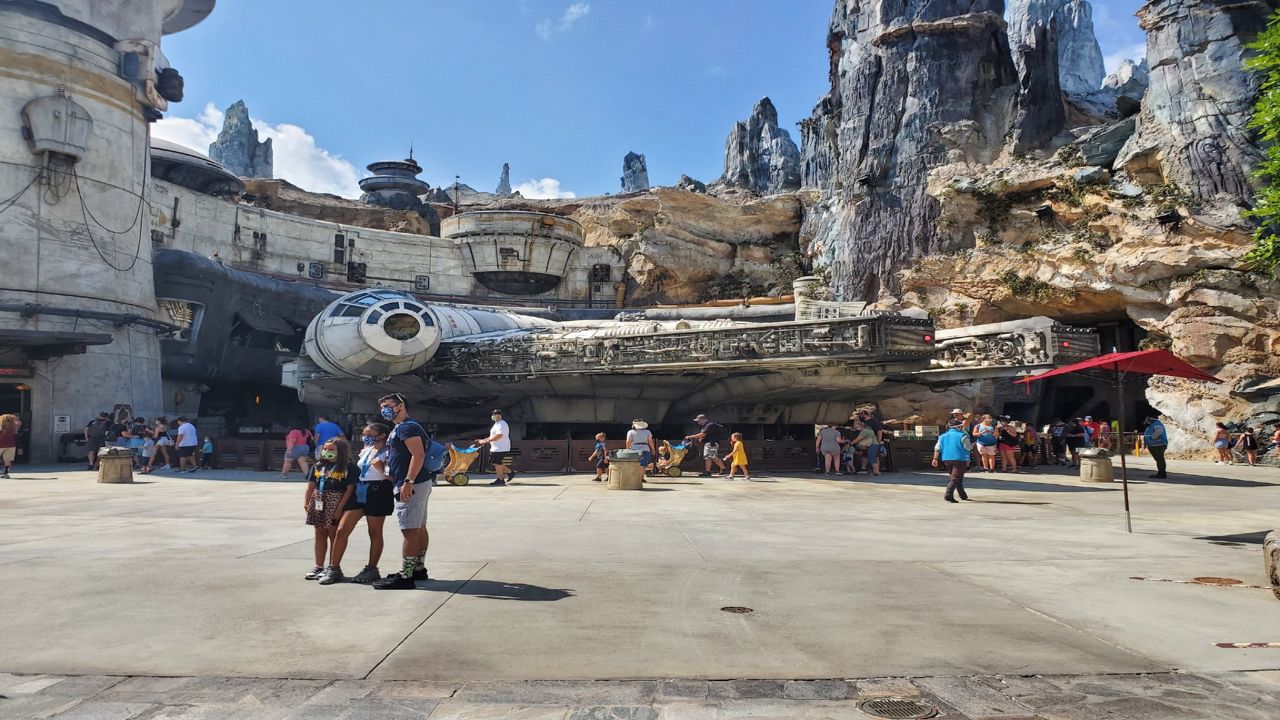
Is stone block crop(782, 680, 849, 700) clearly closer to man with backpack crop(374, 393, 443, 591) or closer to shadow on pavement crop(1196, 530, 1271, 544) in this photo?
man with backpack crop(374, 393, 443, 591)

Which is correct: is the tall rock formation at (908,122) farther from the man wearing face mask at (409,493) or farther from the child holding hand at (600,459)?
the man wearing face mask at (409,493)

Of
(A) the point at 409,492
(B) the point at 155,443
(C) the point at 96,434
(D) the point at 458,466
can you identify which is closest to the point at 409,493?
(A) the point at 409,492

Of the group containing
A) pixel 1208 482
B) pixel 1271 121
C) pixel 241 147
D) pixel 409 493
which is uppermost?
pixel 241 147

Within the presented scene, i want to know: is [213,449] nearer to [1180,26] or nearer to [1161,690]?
[1161,690]

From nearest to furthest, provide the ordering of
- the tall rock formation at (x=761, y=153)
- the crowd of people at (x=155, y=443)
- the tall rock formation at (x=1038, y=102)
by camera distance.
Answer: the crowd of people at (x=155, y=443) < the tall rock formation at (x=1038, y=102) < the tall rock formation at (x=761, y=153)

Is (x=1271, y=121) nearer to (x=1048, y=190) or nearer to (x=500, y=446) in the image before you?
(x=500, y=446)

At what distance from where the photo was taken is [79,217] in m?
26.2

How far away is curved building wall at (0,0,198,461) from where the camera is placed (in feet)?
81.8

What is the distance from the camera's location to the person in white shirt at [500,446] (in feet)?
51.6

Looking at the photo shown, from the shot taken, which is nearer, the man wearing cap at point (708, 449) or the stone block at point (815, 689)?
the stone block at point (815, 689)

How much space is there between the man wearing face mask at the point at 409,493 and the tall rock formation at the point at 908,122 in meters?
39.1

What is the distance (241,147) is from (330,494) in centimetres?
14356

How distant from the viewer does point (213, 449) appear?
2212 centimetres

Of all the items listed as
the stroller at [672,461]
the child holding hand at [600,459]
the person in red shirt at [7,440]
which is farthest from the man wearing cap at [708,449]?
the person in red shirt at [7,440]
